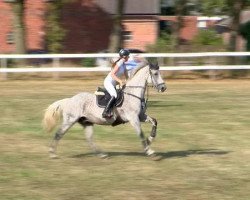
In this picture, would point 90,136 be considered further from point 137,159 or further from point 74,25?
point 74,25

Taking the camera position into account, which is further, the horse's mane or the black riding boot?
the horse's mane

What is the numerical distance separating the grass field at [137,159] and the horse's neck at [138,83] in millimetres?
1284

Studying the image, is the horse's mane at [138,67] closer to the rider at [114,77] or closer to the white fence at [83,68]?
the rider at [114,77]

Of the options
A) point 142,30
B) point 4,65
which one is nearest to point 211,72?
point 4,65

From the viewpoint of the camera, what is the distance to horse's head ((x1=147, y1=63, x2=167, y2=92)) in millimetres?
12914

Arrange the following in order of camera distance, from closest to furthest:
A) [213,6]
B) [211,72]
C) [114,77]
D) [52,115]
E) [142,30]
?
[114,77], [52,115], [211,72], [213,6], [142,30]

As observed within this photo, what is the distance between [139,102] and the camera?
509 inches

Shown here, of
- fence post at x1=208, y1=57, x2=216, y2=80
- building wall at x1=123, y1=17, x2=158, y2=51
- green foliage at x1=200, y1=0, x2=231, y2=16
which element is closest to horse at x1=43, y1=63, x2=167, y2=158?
fence post at x1=208, y1=57, x2=216, y2=80

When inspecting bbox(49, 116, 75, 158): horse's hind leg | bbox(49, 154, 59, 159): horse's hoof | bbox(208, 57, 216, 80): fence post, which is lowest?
bbox(208, 57, 216, 80): fence post

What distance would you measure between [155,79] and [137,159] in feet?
5.13

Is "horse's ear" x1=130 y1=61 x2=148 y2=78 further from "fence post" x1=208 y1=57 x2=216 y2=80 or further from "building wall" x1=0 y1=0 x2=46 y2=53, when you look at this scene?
"building wall" x1=0 y1=0 x2=46 y2=53

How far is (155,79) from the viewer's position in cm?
1294

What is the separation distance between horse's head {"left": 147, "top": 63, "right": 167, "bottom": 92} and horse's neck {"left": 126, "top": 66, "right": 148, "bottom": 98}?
0.37ft

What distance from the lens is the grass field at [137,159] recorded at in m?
10.5
